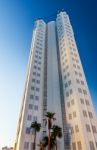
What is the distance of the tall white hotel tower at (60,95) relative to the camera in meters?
71.0

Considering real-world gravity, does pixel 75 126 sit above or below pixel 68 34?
below

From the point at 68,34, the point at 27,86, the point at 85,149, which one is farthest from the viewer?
the point at 68,34

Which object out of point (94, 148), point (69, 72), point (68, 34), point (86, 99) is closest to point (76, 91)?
point (86, 99)

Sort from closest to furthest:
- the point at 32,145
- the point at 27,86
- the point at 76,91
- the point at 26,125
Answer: the point at 32,145 → the point at 26,125 → the point at 76,91 → the point at 27,86

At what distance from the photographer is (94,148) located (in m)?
66.4

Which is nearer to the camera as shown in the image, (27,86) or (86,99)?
(86,99)

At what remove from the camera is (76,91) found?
83312 millimetres

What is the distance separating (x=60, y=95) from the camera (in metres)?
91.1

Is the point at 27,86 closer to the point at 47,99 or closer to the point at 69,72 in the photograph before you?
the point at 47,99

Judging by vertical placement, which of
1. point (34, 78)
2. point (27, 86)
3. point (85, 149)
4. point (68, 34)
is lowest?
point (85, 149)

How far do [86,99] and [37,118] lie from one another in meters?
25.2

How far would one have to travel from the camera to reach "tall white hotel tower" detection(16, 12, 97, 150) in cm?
7100

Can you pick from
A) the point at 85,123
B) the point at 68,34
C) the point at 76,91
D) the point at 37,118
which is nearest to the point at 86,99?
the point at 76,91

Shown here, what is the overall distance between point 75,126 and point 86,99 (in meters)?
16.1
